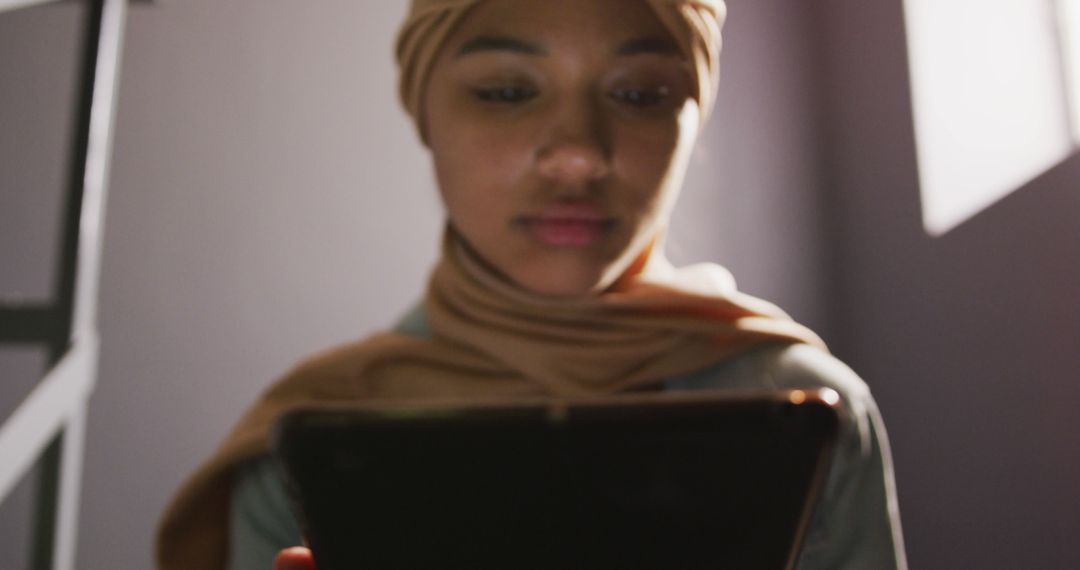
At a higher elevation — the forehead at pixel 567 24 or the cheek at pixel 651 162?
the forehead at pixel 567 24

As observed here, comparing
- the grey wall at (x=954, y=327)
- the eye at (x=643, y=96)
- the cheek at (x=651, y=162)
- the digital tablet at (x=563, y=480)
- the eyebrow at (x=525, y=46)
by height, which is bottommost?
the grey wall at (x=954, y=327)

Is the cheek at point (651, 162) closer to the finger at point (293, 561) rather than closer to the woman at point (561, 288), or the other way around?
the woman at point (561, 288)

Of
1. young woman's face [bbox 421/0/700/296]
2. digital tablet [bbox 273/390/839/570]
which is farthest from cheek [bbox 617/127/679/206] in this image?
digital tablet [bbox 273/390/839/570]

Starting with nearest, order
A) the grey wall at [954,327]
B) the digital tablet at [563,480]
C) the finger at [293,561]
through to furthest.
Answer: the digital tablet at [563,480]
the finger at [293,561]
the grey wall at [954,327]

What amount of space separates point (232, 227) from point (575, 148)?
88 cm

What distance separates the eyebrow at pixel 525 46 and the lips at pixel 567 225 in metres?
0.10

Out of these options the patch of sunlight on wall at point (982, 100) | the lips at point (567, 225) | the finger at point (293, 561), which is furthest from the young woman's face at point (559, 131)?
the patch of sunlight on wall at point (982, 100)

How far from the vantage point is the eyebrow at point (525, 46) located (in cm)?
51

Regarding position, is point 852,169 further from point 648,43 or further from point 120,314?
point 120,314

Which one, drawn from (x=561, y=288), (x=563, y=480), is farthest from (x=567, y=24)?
(x=563, y=480)

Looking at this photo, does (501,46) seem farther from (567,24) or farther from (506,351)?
(506,351)

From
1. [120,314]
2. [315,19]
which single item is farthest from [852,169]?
[120,314]

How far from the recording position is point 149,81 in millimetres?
1245

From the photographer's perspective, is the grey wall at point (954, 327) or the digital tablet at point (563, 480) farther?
the grey wall at point (954, 327)
